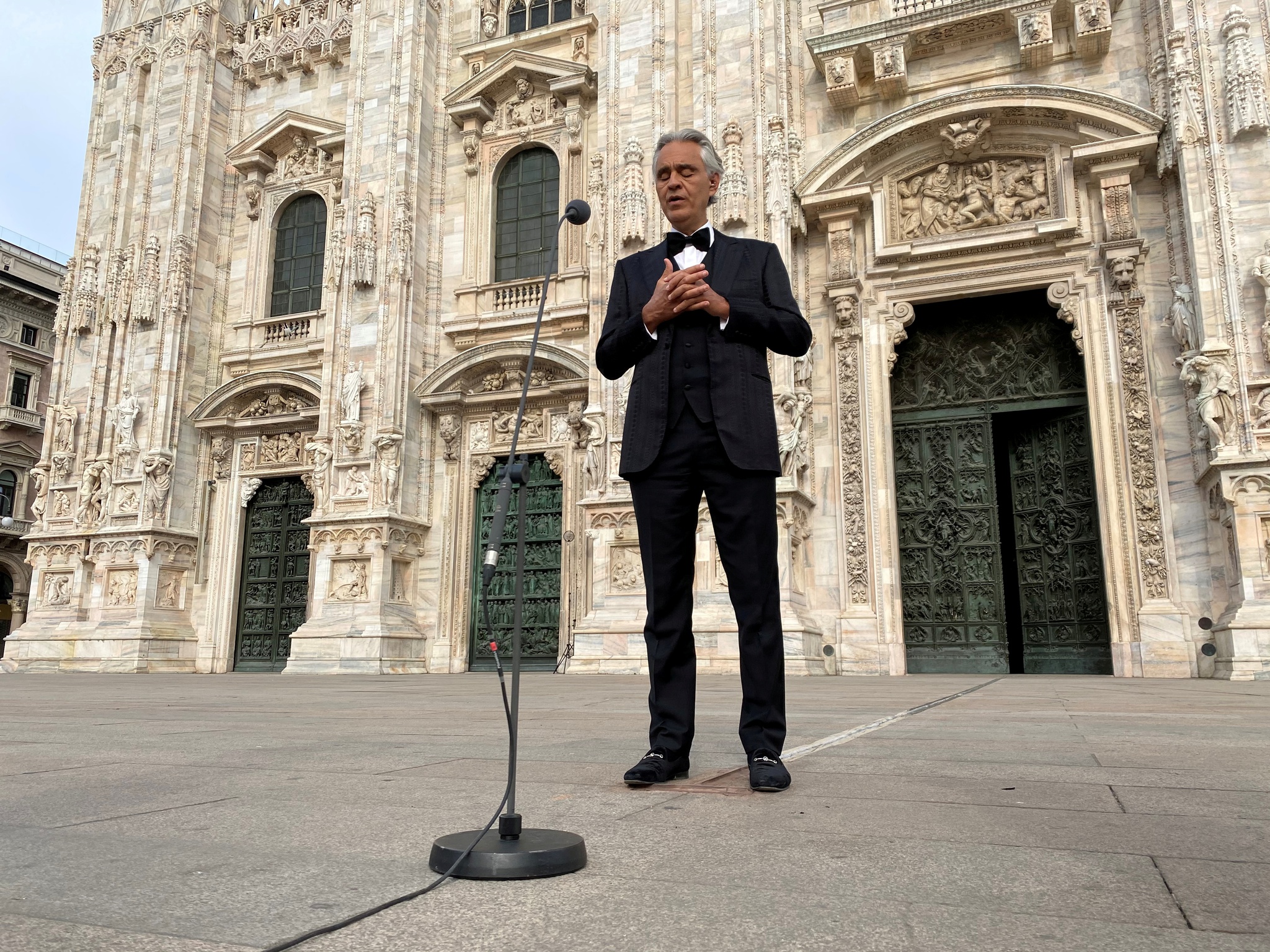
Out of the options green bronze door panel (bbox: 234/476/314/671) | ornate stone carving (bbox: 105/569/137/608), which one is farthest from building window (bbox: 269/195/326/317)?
ornate stone carving (bbox: 105/569/137/608)

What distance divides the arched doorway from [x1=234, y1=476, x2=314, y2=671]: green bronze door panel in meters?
10.3

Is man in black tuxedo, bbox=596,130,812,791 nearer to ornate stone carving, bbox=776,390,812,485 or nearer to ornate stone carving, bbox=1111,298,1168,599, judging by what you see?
ornate stone carving, bbox=776,390,812,485

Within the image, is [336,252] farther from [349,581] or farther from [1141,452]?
[1141,452]

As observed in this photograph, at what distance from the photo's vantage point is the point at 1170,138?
12.9 meters

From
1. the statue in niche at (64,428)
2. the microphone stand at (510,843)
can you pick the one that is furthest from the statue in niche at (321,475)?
the microphone stand at (510,843)

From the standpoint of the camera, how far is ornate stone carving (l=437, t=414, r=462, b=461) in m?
16.7

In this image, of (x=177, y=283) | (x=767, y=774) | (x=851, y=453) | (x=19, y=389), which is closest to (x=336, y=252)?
(x=177, y=283)

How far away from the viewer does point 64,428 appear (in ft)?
60.2

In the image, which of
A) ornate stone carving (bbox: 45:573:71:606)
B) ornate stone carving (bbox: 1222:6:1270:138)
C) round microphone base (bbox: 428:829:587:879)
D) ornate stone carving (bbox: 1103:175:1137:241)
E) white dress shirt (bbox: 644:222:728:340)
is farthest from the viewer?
ornate stone carving (bbox: 45:573:71:606)

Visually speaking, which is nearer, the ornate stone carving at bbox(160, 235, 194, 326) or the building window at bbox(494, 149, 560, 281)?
the building window at bbox(494, 149, 560, 281)

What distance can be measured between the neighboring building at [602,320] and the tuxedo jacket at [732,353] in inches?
363

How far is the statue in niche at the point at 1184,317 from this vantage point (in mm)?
12359

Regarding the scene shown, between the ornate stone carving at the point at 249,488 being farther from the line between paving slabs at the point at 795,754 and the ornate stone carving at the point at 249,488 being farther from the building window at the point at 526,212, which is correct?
the line between paving slabs at the point at 795,754

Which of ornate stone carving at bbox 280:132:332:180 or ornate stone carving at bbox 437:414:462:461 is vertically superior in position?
ornate stone carving at bbox 280:132:332:180
